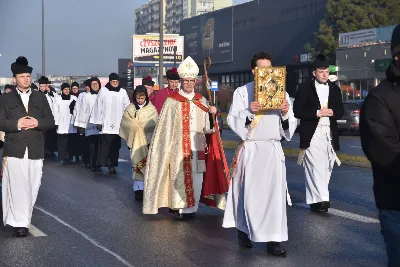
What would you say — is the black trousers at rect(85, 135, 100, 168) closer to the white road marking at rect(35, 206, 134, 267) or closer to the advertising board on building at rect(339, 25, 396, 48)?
the white road marking at rect(35, 206, 134, 267)

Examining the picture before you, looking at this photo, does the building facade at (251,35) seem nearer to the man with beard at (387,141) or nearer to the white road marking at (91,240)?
the white road marking at (91,240)

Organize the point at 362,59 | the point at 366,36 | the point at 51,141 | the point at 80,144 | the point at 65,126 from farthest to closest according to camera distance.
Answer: the point at 366,36 → the point at 362,59 → the point at 51,141 → the point at 65,126 → the point at 80,144

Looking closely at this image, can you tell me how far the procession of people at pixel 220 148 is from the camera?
26.9 feet

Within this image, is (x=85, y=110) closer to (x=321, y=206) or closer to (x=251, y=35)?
(x=321, y=206)

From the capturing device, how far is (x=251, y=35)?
93.2 m

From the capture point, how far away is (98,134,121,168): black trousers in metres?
17.5

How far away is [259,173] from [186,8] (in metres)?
175

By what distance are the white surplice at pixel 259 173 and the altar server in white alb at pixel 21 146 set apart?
2.38 meters

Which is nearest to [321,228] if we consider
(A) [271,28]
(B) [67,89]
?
(B) [67,89]

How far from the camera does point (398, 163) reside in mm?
4410

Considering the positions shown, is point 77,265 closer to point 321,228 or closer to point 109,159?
point 321,228

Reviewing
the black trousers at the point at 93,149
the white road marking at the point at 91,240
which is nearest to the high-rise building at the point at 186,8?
the black trousers at the point at 93,149

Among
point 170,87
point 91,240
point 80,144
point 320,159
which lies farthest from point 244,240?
point 80,144

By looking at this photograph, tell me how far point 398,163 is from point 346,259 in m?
3.73
